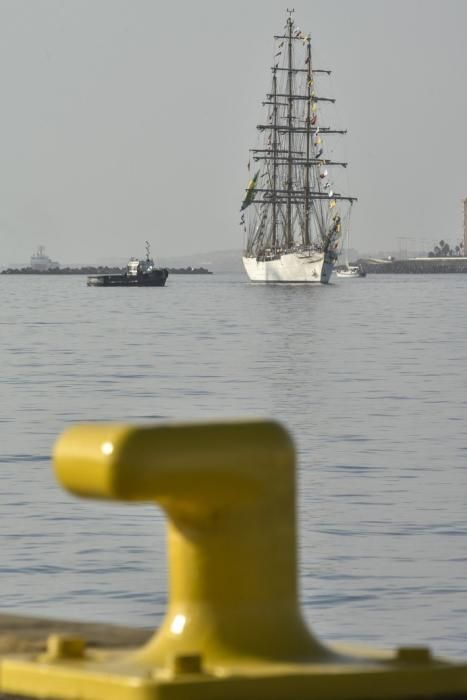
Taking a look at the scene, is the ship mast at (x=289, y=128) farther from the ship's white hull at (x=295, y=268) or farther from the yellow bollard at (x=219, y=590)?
the yellow bollard at (x=219, y=590)

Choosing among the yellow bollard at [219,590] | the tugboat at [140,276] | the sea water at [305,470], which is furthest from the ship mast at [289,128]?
the yellow bollard at [219,590]

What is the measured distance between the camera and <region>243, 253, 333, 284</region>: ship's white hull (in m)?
131

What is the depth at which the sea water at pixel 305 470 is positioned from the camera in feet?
35.4

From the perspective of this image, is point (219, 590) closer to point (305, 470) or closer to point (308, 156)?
point (305, 470)

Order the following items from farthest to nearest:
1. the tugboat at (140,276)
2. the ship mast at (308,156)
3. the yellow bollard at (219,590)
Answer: the tugboat at (140,276) → the ship mast at (308,156) → the yellow bollard at (219,590)

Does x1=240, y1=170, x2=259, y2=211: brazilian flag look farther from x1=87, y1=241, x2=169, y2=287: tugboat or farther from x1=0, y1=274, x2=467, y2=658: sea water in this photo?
x1=0, y1=274, x2=467, y2=658: sea water

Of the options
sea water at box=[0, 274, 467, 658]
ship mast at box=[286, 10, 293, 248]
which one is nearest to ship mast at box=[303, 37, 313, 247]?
ship mast at box=[286, 10, 293, 248]

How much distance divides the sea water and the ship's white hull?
230ft

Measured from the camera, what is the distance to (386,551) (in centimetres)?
1292

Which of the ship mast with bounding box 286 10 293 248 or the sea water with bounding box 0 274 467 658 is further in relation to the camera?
the ship mast with bounding box 286 10 293 248

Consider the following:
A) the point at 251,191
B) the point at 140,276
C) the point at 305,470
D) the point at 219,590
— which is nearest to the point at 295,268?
the point at 251,191

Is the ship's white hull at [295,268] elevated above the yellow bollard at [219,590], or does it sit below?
below

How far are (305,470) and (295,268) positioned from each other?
375 ft

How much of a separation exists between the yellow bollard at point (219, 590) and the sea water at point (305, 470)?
254 inches
